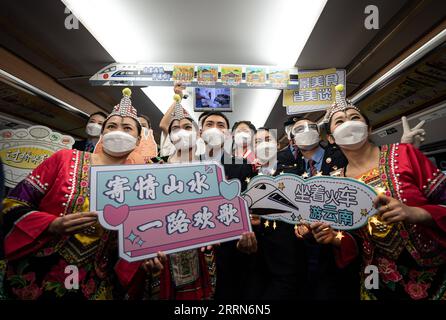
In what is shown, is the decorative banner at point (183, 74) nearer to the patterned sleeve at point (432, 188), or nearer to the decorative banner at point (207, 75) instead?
the decorative banner at point (207, 75)

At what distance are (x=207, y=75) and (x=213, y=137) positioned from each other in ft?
5.86

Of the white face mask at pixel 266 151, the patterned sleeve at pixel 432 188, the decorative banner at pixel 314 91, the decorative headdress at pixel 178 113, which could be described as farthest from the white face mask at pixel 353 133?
the decorative banner at pixel 314 91

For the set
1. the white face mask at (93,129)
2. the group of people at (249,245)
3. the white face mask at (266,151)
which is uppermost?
the white face mask at (93,129)

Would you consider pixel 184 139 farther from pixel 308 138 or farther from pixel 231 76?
pixel 231 76

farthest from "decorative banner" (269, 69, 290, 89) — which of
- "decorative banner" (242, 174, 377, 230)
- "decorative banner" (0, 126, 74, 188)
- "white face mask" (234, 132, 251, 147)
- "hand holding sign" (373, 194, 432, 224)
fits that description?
"decorative banner" (0, 126, 74, 188)

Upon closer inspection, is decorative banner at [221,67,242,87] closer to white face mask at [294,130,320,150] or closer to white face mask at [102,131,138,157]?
white face mask at [294,130,320,150]

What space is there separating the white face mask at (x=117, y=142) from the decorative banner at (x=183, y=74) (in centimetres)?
209

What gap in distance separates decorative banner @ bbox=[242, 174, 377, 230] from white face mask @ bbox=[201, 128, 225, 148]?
663 mm

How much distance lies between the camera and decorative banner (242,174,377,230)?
148cm

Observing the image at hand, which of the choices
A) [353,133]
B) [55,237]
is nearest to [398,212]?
[353,133]

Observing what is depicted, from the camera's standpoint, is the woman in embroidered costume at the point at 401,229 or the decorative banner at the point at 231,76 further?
the decorative banner at the point at 231,76

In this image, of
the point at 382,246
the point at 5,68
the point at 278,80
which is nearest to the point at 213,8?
the point at 278,80

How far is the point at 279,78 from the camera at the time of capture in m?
3.61

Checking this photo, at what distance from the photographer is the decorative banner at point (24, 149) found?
71.8 inches
